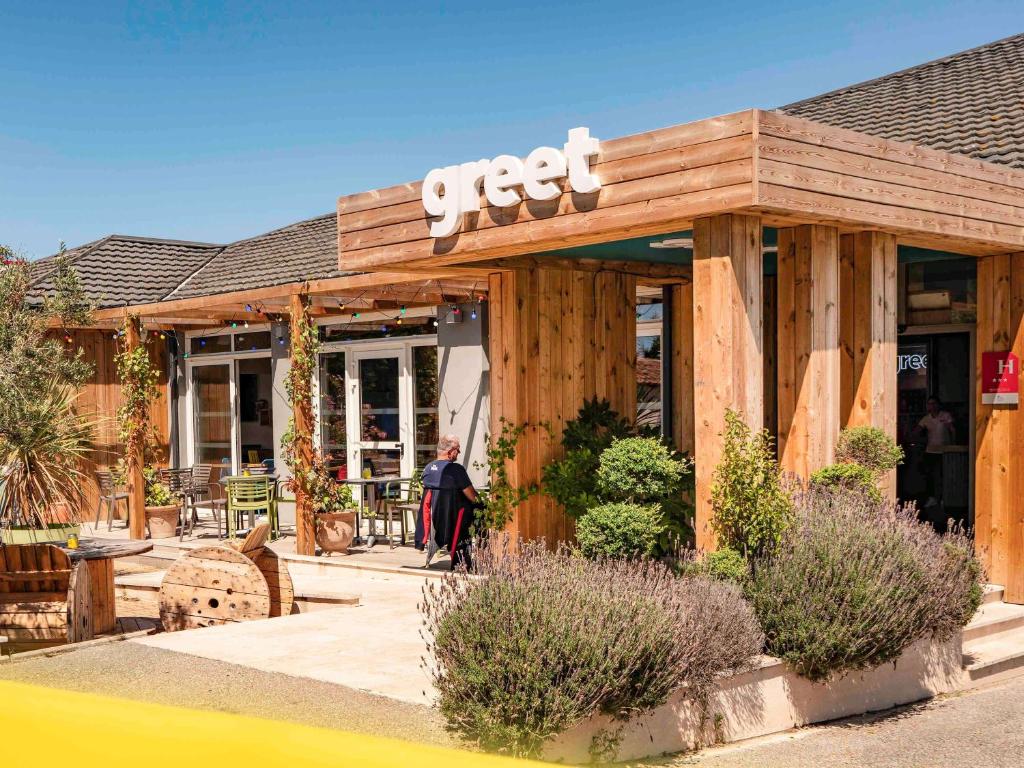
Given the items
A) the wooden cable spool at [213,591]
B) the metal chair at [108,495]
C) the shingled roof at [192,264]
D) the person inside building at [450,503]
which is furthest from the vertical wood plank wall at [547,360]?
the metal chair at [108,495]

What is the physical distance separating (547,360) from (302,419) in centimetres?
368

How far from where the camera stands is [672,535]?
7.72 metres

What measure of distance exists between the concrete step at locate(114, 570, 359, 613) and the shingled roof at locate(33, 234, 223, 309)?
6.05 metres

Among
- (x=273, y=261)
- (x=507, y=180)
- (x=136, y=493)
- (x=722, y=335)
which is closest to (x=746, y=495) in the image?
(x=722, y=335)

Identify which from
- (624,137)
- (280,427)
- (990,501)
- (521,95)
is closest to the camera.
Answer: (624,137)

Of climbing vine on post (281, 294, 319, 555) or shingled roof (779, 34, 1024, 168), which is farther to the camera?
climbing vine on post (281, 294, 319, 555)

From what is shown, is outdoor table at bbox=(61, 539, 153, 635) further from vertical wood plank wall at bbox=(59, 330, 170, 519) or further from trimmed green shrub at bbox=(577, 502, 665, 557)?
vertical wood plank wall at bbox=(59, 330, 170, 519)

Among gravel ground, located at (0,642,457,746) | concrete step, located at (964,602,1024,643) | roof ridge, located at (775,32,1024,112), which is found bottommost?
concrete step, located at (964,602,1024,643)

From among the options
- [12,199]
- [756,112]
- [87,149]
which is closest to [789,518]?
[756,112]

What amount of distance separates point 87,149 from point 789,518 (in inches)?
1133

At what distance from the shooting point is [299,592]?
948cm

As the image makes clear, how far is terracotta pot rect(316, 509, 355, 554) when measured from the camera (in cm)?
1152

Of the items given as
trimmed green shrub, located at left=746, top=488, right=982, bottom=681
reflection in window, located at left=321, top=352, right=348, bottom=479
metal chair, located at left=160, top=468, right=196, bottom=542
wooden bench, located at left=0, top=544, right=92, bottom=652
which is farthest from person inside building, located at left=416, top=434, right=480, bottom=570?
metal chair, located at left=160, top=468, right=196, bottom=542

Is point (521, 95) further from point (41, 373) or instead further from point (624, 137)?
point (624, 137)
